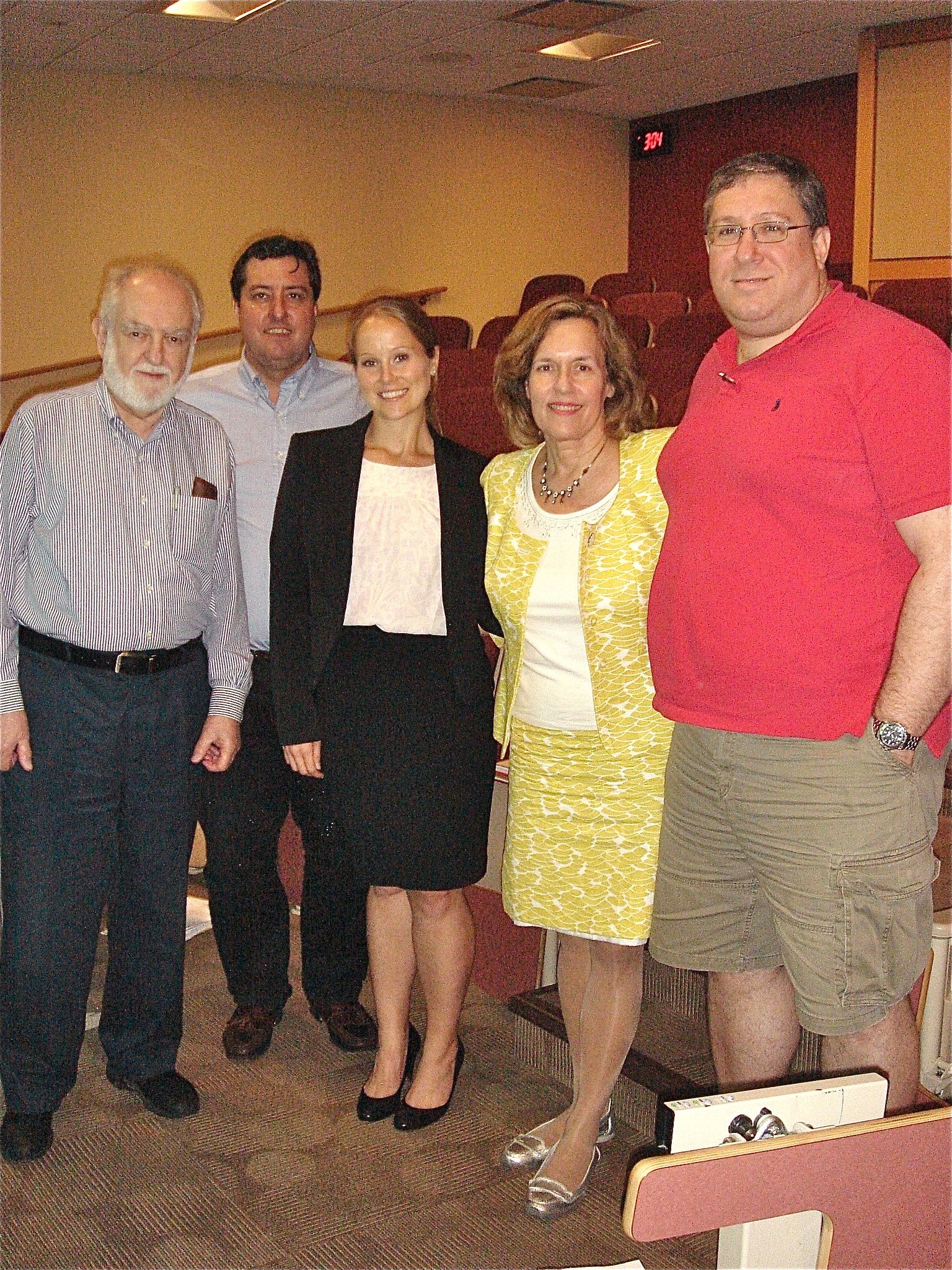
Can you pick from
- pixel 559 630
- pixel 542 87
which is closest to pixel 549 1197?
pixel 559 630

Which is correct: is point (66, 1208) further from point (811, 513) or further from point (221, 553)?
point (811, 513)

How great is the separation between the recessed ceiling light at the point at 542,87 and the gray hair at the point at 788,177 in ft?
28.5

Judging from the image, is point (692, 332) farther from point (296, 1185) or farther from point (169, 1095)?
point (296, 1185)

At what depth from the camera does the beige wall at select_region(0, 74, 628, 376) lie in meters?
8.78

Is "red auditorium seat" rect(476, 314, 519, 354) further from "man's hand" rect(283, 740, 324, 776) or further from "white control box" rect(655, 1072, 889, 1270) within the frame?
"white control box" rect(655, 1072, 889, 1270)

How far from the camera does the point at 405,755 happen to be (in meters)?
2.26

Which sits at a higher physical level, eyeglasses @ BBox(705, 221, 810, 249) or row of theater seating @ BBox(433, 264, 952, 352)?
row of theater seating @ BBox(433, 264, 952, 352)

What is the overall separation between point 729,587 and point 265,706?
1.19 meters

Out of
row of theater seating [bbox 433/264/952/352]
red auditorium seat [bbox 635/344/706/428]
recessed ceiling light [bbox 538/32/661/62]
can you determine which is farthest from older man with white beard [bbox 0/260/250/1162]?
recessed ceiling light [bbox 538/32/661/62]

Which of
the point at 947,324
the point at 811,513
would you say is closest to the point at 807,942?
the point at 811,513

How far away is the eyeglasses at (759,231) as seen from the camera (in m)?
1.69

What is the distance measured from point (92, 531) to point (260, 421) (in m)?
0.58

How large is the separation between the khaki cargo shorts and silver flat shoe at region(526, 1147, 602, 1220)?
25.2 inches

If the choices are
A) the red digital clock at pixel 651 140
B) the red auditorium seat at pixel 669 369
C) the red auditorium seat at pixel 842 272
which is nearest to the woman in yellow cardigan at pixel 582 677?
the red auditorium seat at pixel 669 369
